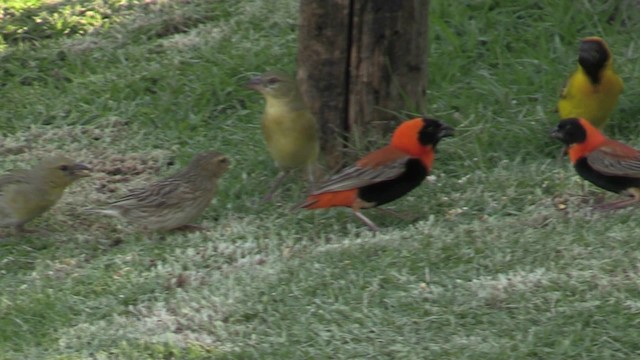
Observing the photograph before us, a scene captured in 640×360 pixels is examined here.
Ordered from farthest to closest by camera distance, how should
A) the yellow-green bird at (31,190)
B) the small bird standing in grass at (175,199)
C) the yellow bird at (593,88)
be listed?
the yellow bird at (593,88) < the yellow-green bird at (31,190) < the small bird standing in grass at (175,199)

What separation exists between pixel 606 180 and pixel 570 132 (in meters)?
0.37

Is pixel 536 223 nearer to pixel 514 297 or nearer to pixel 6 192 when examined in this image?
pixel 514 297

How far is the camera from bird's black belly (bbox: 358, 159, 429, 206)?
723 centimetres

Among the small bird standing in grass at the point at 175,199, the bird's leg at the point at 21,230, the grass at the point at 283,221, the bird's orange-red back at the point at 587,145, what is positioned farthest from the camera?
the bird's leg at the point at 21,230

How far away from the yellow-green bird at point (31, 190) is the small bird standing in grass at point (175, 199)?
350 mm

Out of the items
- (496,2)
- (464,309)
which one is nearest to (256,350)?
(464,309)

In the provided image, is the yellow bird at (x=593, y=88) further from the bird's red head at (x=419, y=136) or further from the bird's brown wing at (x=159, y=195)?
the bird's brown wing at (x=159, y=195)

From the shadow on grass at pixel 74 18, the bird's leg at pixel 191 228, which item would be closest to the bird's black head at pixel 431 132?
the bird's leg at pixel 191 228

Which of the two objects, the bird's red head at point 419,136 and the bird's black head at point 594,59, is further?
the bird's black head at point 594,59

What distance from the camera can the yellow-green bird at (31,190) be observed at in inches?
300

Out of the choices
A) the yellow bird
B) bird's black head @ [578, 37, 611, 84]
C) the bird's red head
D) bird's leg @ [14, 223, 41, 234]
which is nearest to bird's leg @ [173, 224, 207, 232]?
bird's leg @ [14, 223, 41, 234]

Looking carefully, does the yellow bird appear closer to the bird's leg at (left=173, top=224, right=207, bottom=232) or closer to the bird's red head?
the bird's red head

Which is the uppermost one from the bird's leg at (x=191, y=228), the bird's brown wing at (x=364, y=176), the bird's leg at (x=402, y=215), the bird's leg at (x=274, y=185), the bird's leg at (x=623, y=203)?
the bird's brown wing at (x=364, y=176)

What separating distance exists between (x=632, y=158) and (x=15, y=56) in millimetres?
5194
